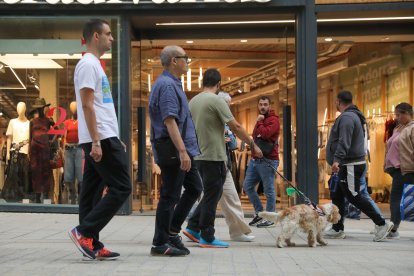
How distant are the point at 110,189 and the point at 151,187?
7898 mm

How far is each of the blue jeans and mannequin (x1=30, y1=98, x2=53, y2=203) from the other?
11.9 feet

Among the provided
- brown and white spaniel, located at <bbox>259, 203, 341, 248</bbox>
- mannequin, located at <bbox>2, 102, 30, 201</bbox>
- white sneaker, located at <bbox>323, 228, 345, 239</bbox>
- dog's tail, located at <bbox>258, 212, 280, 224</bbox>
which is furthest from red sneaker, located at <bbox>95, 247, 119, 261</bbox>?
mannequin, located at <bbox>2, 102, 30, 201</bbox>

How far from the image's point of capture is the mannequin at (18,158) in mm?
13602

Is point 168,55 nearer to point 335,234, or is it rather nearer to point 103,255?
point 103,255

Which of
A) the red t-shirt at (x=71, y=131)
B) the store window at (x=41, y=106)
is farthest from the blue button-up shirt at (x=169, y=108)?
the red t-shirt at (x=71, y=131)

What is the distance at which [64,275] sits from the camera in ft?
19.5

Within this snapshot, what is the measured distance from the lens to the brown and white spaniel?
8531 mm

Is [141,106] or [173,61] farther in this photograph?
[141,106]

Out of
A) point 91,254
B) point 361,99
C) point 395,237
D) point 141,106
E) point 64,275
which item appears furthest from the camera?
point 361,99

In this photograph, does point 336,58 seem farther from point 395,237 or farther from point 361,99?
point 395,237

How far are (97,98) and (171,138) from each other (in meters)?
0.74

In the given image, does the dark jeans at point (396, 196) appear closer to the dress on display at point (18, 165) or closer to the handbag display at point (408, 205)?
the handbag display at point (408, 205)

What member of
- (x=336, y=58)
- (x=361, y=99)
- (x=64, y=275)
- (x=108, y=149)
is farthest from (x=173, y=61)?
(x=361, y=99)

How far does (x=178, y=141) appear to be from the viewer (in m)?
7.07
